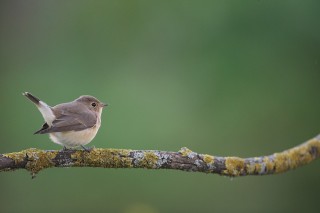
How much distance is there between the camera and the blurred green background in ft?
35.4

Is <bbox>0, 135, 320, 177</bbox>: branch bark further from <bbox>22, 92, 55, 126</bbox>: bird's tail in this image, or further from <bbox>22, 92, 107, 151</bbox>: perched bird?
<bbox>22, 92, 55, 126</bbox>: bird's tail

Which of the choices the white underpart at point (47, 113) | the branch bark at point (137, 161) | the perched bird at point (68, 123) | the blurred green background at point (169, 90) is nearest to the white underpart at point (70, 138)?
the perched bird at point (68, 123)

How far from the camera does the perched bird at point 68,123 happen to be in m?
6.83

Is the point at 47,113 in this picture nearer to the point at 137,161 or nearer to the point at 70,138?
the point at 70,138

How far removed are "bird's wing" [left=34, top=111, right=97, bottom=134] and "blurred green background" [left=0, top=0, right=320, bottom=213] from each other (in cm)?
256

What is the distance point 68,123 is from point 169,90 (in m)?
5.87

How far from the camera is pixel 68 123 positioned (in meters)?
6.96

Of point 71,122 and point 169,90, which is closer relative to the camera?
point 71,122

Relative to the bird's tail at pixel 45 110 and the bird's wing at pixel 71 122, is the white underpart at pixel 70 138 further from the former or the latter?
the bird's tail at pixel 45 110

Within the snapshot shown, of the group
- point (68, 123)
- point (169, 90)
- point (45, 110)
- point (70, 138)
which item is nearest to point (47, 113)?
point (45, 110)

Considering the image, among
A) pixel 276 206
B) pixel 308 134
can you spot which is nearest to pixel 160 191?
pixel 276 206

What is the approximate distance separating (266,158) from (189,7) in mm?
10228

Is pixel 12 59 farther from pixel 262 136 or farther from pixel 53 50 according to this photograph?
pixel 262 136

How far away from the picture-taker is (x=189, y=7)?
52.2ft
